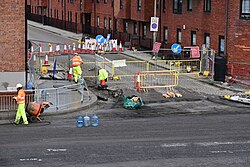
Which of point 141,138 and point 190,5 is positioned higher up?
point 190,5

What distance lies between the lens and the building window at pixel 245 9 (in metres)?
29.9

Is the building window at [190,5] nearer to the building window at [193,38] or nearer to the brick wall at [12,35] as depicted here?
the building window at [193,38]

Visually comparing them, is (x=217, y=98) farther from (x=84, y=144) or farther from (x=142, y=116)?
(x=84, y=144)

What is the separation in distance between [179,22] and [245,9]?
10965 mm

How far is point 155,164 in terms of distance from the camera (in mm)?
13984

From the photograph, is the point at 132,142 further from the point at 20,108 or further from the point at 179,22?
the point at 179,22

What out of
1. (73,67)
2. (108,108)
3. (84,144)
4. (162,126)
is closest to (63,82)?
(73,67)

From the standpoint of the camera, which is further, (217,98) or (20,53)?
(217,98)

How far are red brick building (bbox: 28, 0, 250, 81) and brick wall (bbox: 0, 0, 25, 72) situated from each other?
13082 millimetres

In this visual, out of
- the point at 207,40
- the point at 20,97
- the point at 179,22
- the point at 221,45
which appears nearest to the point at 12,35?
the point at 20,97

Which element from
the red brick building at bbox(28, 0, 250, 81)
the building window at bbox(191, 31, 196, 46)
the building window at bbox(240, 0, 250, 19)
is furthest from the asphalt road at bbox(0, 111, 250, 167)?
the building window at bbox(191, 31, 196, 46)

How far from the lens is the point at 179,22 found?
40.7 metres

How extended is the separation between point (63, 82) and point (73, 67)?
42.3 inches

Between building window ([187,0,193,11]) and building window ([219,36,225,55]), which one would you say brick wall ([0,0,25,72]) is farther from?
building window ([187,0,193,11])
